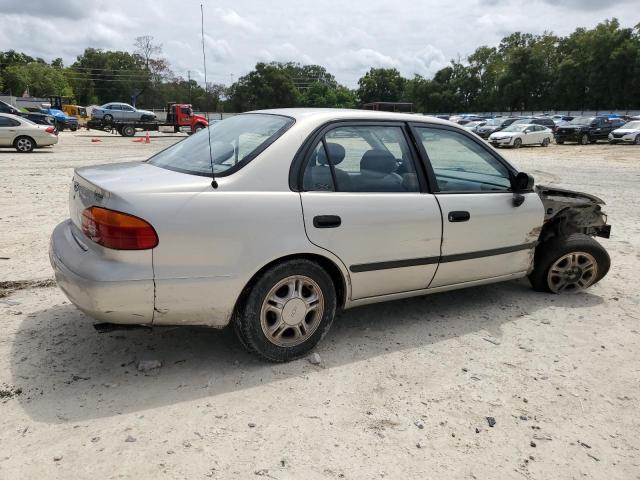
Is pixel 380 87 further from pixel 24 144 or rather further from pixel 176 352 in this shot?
pixel 176 352

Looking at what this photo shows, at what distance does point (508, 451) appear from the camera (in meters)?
2.65

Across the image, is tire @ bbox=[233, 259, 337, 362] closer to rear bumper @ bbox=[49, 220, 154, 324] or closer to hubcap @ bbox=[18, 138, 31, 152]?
rear bumper @ bbox=[49, 220, 154, 324]

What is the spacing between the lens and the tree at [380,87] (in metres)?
101

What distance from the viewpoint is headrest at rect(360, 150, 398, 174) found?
3.79 metres

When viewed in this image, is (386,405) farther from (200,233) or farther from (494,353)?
(200,233)

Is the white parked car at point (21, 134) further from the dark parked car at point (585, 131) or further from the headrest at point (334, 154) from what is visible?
the dark parked car at point (585, 131)

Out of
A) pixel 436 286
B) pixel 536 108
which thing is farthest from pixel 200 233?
pixel 536 108

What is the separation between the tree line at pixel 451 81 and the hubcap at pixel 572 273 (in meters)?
61.8

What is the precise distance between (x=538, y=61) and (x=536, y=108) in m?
7.34

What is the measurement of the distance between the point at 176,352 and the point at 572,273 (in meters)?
3.68

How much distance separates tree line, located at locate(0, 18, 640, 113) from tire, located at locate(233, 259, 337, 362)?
62.8 meters

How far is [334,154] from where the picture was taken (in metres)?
3.57

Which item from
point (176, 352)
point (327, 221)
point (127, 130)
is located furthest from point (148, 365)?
point (127, 130)

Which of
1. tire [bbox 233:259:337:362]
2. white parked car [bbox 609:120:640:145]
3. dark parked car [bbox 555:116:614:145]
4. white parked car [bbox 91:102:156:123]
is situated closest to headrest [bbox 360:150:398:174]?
tire [bbox 233:259:337:362]
